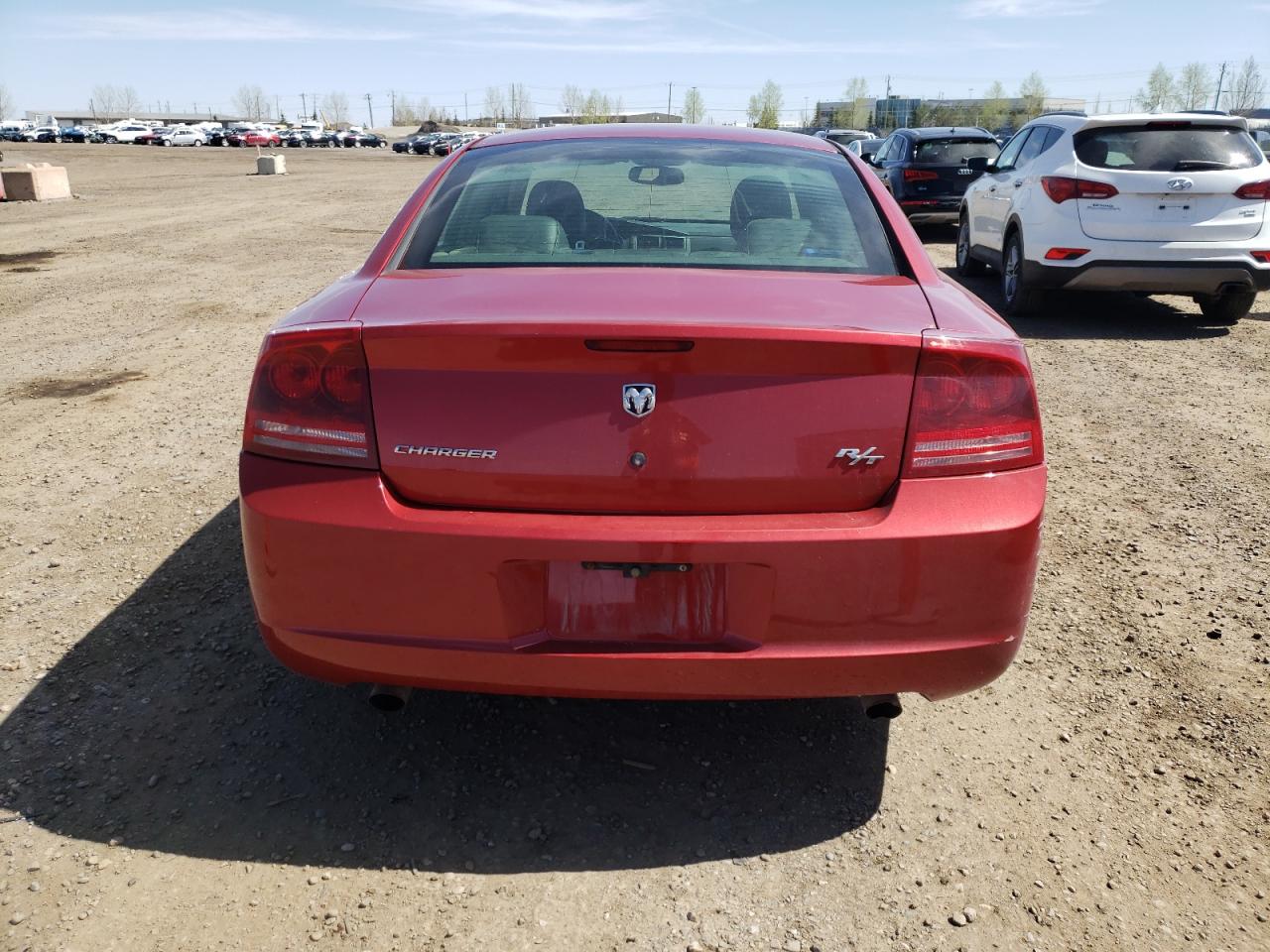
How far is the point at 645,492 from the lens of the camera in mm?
2285

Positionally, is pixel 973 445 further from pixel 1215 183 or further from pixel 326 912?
pixel 1215 183

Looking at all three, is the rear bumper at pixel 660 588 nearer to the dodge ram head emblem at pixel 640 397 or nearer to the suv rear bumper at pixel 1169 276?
the dodge ram head emblem at pixel 640 397

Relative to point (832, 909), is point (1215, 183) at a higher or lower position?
higher

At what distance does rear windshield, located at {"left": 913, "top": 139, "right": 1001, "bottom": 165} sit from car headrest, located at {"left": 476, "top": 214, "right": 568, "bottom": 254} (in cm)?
1349

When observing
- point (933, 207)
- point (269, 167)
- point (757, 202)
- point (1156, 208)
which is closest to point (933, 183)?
point (933, 207)

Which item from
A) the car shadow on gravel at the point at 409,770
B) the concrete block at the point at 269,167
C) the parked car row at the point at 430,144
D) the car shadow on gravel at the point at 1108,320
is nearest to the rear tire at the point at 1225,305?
the car shadow on gravel at the point at 1108,320

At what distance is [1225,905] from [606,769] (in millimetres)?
1499

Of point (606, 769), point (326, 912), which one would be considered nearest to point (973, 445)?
point (606, 769)

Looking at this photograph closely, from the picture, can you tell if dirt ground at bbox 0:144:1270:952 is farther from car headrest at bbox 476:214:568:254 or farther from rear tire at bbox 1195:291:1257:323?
rear tire at bbox 1195:291:1257:323

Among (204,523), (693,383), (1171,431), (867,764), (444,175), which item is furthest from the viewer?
(1171,431)

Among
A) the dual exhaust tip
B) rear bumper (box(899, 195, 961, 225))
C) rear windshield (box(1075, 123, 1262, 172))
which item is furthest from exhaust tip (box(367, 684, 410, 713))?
rear bumper (box(899, 195, 961, 225))

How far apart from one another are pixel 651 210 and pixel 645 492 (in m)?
1.32

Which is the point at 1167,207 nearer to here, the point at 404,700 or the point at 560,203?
the point at 560,203

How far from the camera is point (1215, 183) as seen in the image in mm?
8336
